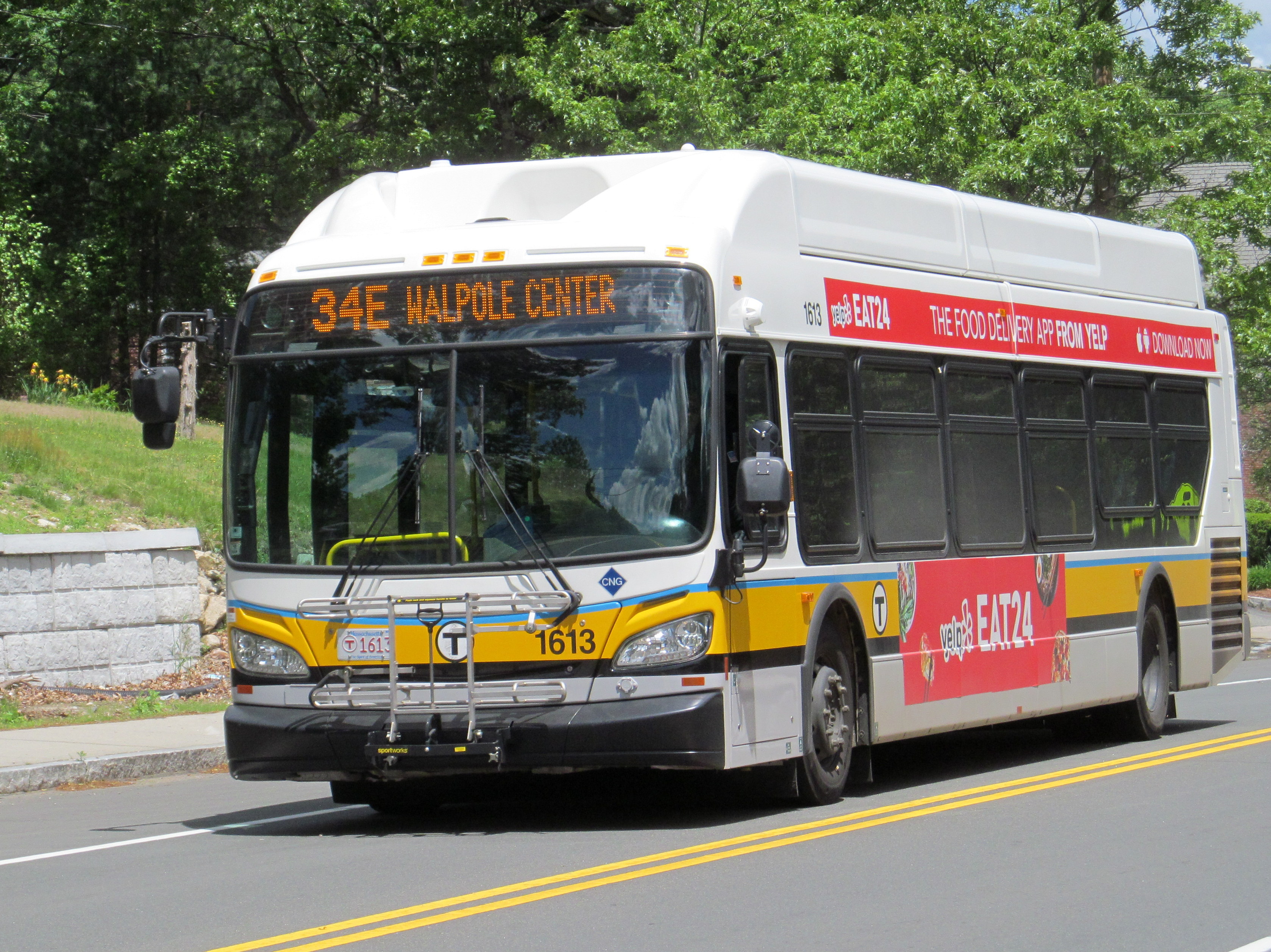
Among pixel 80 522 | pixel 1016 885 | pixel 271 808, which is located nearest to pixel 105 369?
pixel 80 522

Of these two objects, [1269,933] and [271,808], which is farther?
[271,808]

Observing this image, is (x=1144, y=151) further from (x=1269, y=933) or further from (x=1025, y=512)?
(x=1269, y=933)

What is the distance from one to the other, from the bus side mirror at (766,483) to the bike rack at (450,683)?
1.03 m

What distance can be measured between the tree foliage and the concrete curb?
11112 millimetres

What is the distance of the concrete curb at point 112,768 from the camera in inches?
492

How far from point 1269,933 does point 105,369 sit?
146ft

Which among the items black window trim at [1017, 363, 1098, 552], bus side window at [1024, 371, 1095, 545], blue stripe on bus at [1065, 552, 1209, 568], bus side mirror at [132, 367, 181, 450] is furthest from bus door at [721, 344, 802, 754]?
blue stripe on bus at [1065, 552, 1209, 568]

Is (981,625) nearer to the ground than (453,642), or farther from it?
nearer to the ground

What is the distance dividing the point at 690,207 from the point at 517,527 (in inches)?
79.5

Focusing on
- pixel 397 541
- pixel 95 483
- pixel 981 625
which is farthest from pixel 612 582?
pixel 95 483

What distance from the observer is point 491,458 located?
29.8 ft

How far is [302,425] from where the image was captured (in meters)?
9.55

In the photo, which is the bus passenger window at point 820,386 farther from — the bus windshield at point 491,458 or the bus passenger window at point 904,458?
the bus windshield at point 491,458

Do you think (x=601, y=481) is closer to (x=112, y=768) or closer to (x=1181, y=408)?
(x=112, y=768)
